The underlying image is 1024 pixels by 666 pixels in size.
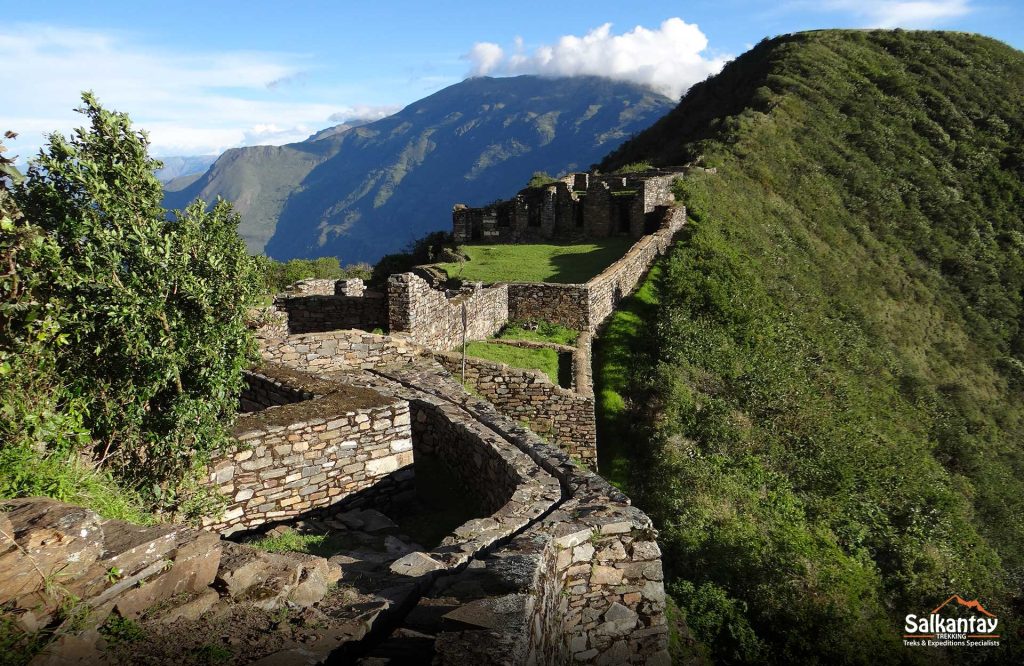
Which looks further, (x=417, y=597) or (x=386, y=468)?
(x=386, y=468)

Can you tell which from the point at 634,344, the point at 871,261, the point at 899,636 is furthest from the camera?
the point at 871,261

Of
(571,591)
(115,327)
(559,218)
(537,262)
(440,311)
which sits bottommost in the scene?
(571,591)

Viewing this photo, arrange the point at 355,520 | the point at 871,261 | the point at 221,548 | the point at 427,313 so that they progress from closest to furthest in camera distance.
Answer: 1. the point at 221,548
2. the point at 355,520
3. the point at 427,313
4. the point at 871,261

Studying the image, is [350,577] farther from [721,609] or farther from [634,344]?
[634,344]

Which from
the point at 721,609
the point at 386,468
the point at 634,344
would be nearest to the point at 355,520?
the point at 386,468

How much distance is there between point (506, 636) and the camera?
507cm

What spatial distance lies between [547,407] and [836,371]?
48.6 feet

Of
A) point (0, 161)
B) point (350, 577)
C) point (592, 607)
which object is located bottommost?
point (592, 607)

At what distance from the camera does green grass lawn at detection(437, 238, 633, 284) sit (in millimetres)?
22609

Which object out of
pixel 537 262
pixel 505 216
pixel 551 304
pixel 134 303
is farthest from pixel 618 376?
pixel 505 216

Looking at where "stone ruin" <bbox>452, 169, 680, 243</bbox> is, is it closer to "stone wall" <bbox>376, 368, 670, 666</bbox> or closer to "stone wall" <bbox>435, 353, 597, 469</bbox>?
"stone wall" <bbox>435, 353, 597, 469</bbox>

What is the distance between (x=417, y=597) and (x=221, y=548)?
1.66 meters

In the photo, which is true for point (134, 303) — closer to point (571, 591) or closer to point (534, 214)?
point (571, 591)

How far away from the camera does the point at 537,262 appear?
2512 cm
